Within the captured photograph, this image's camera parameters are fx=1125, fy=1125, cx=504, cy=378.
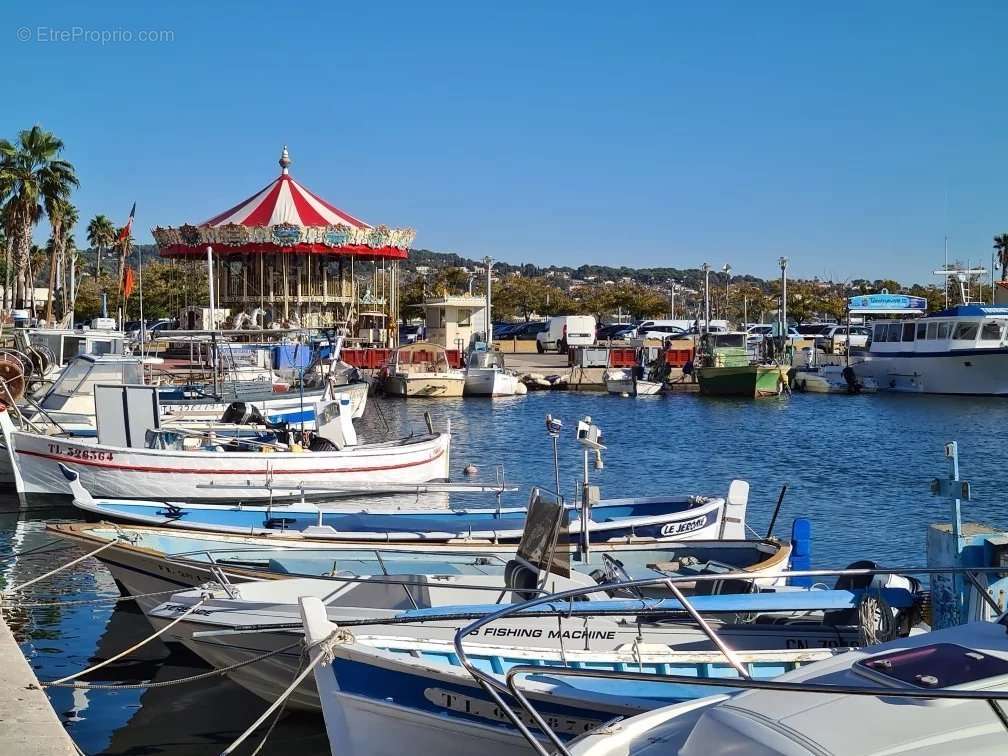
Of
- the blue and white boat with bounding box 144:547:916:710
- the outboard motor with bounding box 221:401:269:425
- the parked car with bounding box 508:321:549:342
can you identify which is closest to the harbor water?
the blue and white boat with bounding box 144:547:916:710

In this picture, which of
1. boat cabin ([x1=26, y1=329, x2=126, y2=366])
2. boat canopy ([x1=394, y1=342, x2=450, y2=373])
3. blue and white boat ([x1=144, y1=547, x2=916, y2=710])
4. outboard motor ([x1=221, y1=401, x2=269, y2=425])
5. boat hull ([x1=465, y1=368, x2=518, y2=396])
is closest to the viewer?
blue and white boat ([x1=144, y1=547, x2=916, y2=710])

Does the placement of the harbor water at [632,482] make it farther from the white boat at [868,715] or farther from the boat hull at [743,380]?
the white boat at [868,715]

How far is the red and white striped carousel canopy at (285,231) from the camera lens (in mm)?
64000

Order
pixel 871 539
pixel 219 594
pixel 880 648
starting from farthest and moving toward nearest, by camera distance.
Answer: pixel 871 539 < pixel 219 594 < pixel 880 648

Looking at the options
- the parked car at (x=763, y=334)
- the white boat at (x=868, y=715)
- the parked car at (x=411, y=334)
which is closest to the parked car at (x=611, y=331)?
the parked car at (x=763, y=334)

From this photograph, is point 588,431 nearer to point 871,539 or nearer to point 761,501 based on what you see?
point 871,539

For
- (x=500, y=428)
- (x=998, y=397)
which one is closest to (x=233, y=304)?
(x=500, y=428)

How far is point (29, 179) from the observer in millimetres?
59750

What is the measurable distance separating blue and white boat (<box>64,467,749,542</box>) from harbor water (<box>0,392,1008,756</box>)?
1304mm

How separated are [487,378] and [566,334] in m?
26.8

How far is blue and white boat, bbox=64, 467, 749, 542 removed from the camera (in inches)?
598

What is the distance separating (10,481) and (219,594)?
51.5 feet

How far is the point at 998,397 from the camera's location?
53.8 meters

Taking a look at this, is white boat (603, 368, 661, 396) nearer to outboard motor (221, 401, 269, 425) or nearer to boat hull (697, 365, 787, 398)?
→ boat hull (697, 365, 787, 398)
